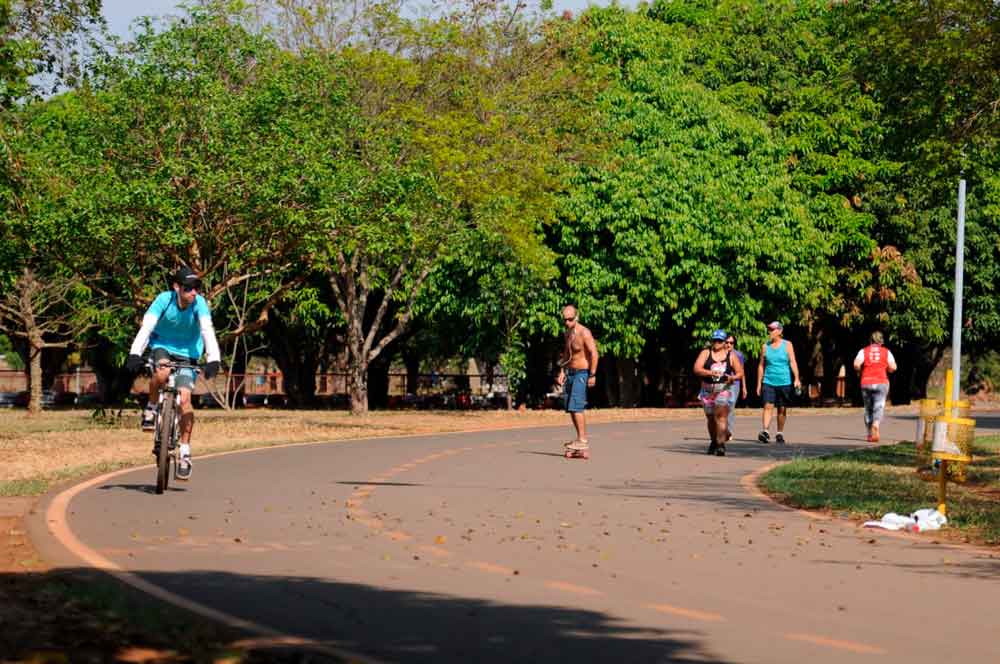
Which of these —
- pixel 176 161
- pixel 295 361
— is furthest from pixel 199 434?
pixel 295 361

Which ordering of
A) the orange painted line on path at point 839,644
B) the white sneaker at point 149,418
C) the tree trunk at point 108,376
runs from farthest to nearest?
the tree trunk at point 108,376 → the white sneaker at point 149,418 → the orange painted line on path at point 839,644

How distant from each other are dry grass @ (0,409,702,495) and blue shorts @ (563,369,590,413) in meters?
4.63

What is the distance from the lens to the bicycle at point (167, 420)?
13.9 metres

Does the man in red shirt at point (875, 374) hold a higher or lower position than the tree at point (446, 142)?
lower

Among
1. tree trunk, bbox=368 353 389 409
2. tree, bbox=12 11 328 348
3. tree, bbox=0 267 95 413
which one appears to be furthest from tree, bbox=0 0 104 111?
tree trunk, bbox=368 353 389 409

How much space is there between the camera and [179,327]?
14195mm

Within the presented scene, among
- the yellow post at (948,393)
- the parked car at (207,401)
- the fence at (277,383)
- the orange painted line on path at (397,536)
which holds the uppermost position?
the yellow post at (948,393)

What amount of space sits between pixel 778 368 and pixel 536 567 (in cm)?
1653

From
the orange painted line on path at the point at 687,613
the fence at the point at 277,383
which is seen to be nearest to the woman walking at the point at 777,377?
the orange painted line on path at the point at 687,613

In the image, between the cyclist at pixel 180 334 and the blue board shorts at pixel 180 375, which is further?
the blue board shorts at pixel 180 375

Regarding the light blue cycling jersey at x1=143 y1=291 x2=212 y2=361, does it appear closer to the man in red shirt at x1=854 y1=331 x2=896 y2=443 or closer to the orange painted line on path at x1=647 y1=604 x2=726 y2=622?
the orange painted line on path at x1=647 y1=604 x2=726 y2=622

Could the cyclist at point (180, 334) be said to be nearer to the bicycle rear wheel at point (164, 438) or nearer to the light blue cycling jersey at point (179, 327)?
the light blue cycling jersey at point (179, 327)

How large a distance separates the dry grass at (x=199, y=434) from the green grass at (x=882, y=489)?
686 centimetres

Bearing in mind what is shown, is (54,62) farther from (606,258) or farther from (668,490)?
(606,258)
